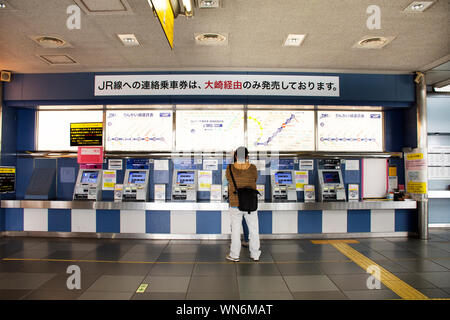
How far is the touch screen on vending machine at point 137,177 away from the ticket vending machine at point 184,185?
62 cm

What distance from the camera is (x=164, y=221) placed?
5.25 meters

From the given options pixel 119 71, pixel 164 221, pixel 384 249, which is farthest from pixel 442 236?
pixel 119 71

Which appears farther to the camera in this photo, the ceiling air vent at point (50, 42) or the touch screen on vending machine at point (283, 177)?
the touch screen on vending machine at point (283, 177)

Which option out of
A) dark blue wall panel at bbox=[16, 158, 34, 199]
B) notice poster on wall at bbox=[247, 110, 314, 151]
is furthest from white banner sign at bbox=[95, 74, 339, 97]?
dark blue wall panel at bbox=[16, 158, 34, 199]

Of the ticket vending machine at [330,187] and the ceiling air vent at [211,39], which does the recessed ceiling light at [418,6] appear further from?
the ticket vending machine at [330,187]

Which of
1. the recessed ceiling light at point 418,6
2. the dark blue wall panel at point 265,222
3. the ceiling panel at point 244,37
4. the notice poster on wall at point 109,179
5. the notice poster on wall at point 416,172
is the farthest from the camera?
the notice poster on wall at point 109,179

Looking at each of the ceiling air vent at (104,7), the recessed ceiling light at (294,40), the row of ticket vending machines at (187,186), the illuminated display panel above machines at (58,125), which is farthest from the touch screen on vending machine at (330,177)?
the illuminated display panel above machines at (58,125)

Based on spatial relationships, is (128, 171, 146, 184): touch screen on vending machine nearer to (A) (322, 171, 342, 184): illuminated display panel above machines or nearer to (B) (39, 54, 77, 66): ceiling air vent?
(B) (39, 54, 77, 66): ceiling air vent

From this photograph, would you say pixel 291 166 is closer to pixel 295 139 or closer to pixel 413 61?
pixel 295 139

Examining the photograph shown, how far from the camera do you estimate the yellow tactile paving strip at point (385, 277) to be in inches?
114

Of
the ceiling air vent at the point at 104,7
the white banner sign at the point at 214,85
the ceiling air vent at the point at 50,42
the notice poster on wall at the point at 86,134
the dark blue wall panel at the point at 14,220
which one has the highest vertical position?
the ceiling air vent at the point at 104,7

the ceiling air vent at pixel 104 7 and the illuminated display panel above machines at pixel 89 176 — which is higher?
the ceiling air vent at pixel 104 7

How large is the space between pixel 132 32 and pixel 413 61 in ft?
16.0

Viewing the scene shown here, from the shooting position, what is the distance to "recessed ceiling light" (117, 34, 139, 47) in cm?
416
